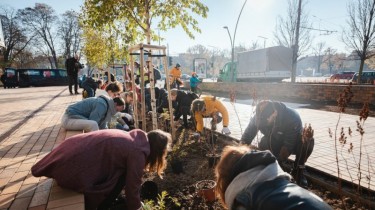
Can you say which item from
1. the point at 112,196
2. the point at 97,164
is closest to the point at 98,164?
the point at 97,164

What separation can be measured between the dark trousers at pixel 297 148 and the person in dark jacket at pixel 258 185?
1.78 meters

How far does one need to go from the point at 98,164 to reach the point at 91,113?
2013 millimetres

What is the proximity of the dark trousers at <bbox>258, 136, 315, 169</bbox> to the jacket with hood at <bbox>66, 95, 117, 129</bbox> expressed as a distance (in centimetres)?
240

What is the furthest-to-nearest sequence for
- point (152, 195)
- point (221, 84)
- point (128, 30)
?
point (221, 84) < point (128, 30) < point (152, 195)

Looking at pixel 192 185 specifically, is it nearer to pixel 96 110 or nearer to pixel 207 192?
pixel 207 192

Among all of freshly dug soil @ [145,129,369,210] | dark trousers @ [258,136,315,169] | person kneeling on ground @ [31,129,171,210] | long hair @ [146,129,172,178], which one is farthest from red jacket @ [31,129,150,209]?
dark trousers @ [258,136,315,169]

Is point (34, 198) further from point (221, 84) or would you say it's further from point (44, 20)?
point (44, 20)

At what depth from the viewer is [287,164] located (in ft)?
12.5

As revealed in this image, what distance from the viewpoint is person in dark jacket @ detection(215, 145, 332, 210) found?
124cm

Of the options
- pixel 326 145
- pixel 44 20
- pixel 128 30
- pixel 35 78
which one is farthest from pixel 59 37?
pixel 326 145

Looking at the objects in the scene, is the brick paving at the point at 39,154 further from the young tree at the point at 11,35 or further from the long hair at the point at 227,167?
the young tree at the point at 11,35

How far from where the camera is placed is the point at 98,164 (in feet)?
6.67

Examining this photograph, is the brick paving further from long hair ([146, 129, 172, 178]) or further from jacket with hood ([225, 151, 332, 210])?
jacket with hood ([225, 151, 332, 210])

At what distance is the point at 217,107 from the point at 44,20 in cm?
3966
